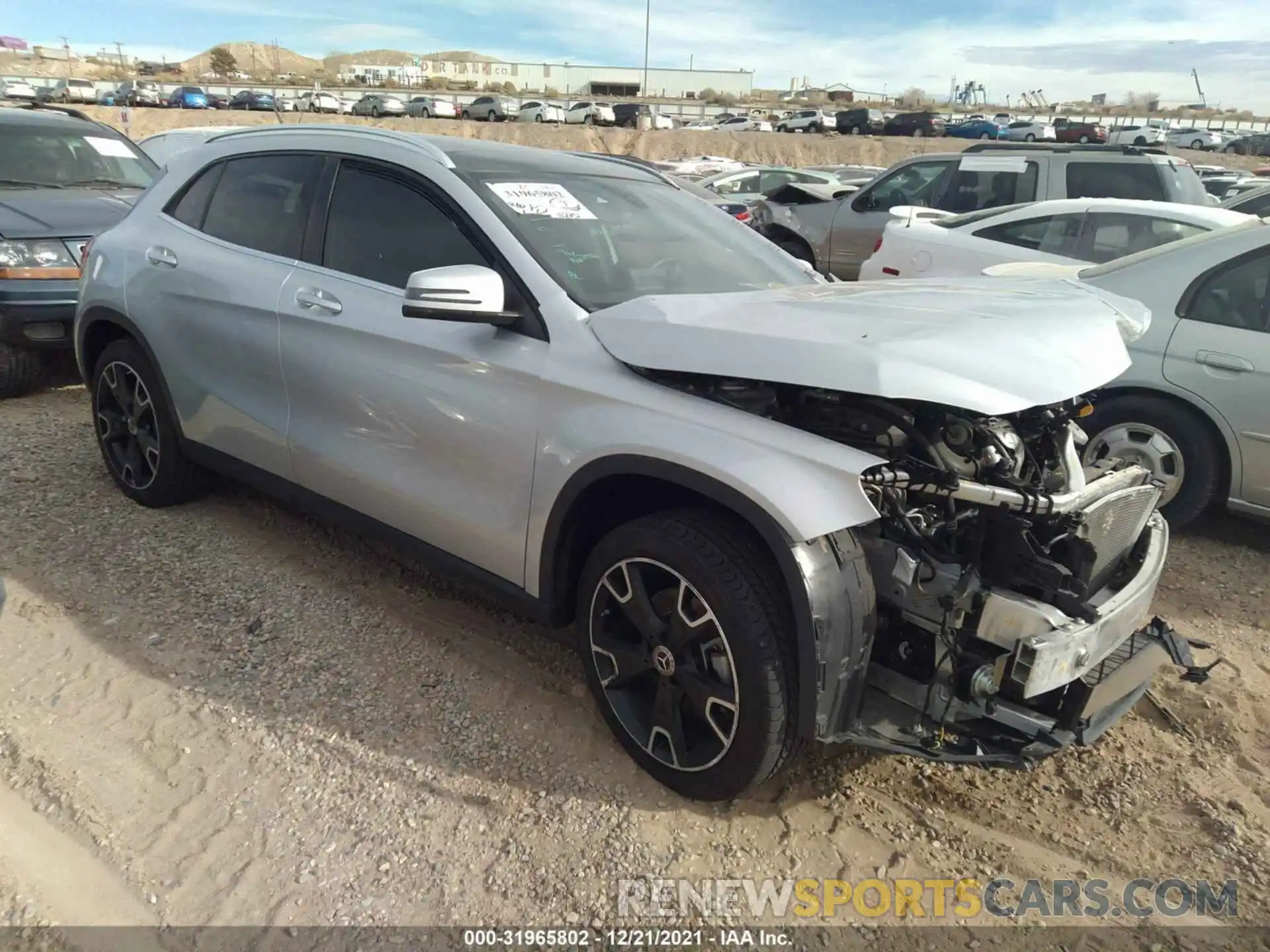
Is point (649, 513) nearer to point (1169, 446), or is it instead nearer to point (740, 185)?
point (1169, 446)

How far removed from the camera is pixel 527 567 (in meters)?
2.78

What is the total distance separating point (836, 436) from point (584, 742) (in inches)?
50.8

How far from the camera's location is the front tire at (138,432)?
4125 mm

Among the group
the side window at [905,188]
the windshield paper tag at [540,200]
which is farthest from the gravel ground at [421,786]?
the side window at [905,188]

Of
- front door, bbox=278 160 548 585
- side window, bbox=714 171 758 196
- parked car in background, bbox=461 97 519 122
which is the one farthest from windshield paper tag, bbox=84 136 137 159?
parked car in background, bbox=461 97 519 122

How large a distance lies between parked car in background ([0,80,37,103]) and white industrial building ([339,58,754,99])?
155 ft

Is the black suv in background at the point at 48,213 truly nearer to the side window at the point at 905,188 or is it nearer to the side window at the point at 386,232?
the side window at the point at 386,232

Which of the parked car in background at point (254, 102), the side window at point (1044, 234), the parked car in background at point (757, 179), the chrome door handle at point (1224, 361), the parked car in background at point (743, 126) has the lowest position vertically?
the parked car in background at point (254, 102)

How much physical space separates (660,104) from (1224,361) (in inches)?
2991

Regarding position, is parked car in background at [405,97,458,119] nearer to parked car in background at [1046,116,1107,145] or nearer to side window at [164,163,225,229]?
parked car in background at [1046,116,1107,145]

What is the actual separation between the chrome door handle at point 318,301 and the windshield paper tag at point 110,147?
18.3 feet

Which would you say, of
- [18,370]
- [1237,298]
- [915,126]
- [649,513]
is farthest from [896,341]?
[915,126]

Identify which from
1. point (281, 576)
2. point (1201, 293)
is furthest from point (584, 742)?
point (1201, 293)

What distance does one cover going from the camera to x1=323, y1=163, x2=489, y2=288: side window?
2957 millimetres
